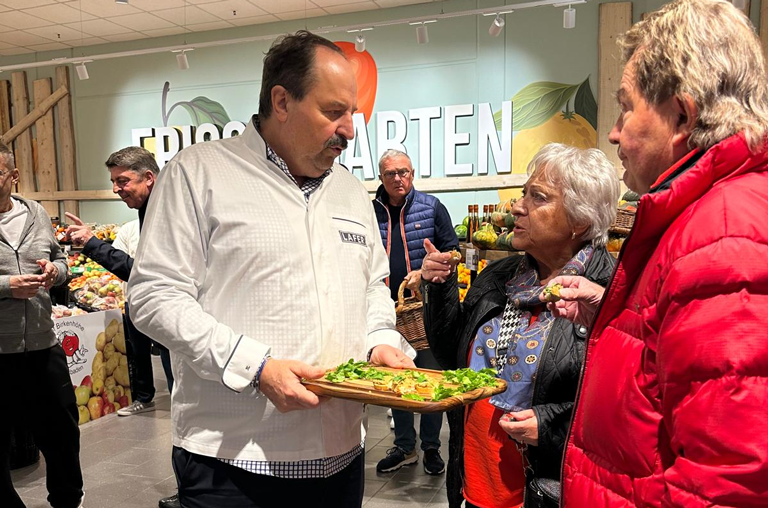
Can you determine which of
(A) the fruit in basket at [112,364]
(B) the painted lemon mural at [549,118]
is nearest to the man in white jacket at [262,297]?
(A) the fruit in basket at [112,364]

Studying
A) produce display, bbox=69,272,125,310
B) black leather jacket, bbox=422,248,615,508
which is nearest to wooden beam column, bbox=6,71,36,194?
produce display, bbox=69,272,125,310

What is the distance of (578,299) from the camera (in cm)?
147

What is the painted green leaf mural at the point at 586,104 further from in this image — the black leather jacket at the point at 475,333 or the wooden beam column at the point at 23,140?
the wooden beam column at the point at 23,140

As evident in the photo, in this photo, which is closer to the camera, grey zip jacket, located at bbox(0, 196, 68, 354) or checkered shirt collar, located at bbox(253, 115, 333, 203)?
checkered shirt collar, located at bbox(253, 115, 333, 203)

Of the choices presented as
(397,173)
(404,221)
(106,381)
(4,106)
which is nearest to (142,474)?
(106,381)

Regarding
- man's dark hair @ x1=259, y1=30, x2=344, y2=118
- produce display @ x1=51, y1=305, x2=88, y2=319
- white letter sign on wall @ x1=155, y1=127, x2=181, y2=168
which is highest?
white letter sign on wall @ x1=155, y1=127, x2=181, y2=168

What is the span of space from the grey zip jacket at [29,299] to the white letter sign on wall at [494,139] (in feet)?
17.3

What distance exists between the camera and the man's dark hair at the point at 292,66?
164 centimetres

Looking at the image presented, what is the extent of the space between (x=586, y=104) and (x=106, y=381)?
5.73 m

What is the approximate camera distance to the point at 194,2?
7.65 meters

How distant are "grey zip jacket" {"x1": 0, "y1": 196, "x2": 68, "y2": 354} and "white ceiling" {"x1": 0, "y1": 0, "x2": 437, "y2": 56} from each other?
5177 millimetres

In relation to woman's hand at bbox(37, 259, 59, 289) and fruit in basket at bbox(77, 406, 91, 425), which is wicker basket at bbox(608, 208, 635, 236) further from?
fruit in basket at bbox(77, 406, 91, 425)

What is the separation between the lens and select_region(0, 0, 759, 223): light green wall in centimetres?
723

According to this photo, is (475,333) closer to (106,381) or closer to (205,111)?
(106,381)
